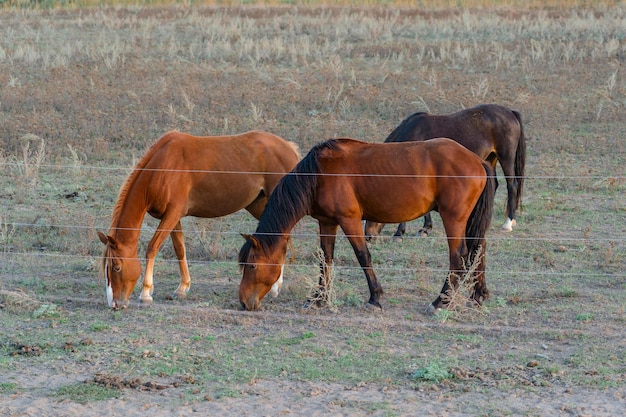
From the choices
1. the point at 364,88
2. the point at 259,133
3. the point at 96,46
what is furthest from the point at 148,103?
the point at 259,133


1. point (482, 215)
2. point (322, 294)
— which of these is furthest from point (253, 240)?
point (482, 215)

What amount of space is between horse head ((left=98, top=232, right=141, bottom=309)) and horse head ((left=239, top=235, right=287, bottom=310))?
954 millimetres

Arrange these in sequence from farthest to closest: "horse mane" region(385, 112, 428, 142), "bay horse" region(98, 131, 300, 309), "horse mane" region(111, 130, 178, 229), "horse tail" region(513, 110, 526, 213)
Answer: "horse tail" region(513, 110, 526, 213) → "horse mane" region(385, 112, 428, 142) → "horse mane" region(111, 130, 178, 229) → "bay horse" region(98, 131, 300, 309)

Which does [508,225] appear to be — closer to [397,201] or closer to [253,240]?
[397,201]

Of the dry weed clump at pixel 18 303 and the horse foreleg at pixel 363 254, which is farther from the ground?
the horse foreleg at pixel 363 254

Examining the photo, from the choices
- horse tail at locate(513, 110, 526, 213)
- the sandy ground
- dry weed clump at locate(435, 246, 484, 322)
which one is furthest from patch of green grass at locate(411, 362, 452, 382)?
horse tail at locate(513, 110, 526, 213)

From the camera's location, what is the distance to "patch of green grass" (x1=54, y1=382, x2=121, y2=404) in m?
6.06

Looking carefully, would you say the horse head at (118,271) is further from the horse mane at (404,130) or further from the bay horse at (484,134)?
the horse mane at (404,130)

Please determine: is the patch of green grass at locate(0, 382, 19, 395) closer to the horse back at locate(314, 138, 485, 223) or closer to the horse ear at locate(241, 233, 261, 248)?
the horse ear at locate(241, 233, 261, 248)

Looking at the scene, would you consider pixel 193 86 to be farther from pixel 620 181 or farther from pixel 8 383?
pixel 8 383

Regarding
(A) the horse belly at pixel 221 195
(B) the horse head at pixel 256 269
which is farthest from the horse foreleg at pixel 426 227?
(B) the horse head at pixel 256 269

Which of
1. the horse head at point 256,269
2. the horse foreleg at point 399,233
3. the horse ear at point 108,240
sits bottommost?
the horse foreleg at point 399,233

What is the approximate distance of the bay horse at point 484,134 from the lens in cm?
1104

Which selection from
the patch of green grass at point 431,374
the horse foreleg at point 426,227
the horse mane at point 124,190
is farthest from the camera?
the horse foreleg at point 426,227
